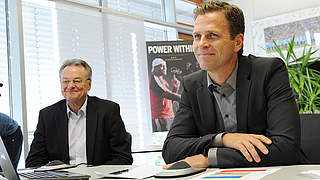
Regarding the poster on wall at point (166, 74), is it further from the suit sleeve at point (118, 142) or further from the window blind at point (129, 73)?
the suit sleeve at point (118, 142)

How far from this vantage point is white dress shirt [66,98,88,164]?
238cm

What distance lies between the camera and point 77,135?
2463 millimetres

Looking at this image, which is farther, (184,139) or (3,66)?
(3,66)

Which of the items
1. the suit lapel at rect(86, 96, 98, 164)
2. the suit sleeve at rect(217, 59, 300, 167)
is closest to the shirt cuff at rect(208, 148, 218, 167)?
the suit sleeve at rect(217, 59, 300, 167)

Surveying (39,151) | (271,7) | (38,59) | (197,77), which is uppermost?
(271,7)

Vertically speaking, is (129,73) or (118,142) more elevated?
(129,73)

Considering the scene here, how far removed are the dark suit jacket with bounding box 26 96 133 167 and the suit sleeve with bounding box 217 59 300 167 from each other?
3.62 feet

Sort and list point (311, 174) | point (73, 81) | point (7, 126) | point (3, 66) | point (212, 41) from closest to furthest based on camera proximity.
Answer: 1. point (311, 174)
2. point (212, 41)
3. point (73, 81)
4. point (7, 126)
5. point (3, 66)

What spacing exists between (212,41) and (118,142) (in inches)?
42.7

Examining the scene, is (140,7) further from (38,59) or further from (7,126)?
(7,126)

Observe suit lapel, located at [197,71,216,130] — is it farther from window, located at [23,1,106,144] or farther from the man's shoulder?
window, located at [23,1,106,144]

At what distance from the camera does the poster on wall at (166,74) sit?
13.7ft

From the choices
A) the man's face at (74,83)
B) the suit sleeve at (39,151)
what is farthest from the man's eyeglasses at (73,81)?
the suit sleeve at (39,151)

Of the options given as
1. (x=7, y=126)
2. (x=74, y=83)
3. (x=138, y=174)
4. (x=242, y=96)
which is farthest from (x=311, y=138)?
(x=7, y=126)
